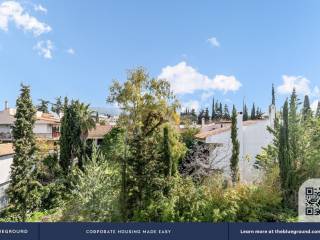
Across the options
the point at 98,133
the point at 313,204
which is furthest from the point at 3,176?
Result: the point at 98,133

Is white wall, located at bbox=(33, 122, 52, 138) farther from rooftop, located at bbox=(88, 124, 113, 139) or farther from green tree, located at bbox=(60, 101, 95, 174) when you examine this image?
green tree, located at bbox=(60, 101, 95, 174)

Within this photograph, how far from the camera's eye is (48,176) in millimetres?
33156

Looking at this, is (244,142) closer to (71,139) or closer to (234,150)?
(234,150)

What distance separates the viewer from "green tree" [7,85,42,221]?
22.2 meters

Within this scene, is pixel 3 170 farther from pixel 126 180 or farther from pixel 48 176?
pixel 126 180

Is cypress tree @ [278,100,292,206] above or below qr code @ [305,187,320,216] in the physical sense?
above

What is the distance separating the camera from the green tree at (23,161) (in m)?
22.2

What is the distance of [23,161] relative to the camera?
2233 cm

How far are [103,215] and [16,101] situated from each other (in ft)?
28.3

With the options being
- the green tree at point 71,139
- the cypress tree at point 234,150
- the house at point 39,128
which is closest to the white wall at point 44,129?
the house at point 39,128

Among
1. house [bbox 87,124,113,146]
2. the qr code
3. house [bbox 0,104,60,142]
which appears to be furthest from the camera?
house [bbox 87,124,113,146]

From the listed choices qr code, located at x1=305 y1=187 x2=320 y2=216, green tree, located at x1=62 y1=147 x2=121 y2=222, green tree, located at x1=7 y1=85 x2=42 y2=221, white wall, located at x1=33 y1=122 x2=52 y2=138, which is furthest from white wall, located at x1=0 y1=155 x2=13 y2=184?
qr code, located at x1=305 y1=187 x2=320 y2=216

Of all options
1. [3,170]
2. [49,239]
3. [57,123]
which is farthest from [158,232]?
[57,123]

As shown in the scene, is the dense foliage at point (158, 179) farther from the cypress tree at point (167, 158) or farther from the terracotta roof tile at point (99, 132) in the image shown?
the terracotta roof tile at point (99, 132)
